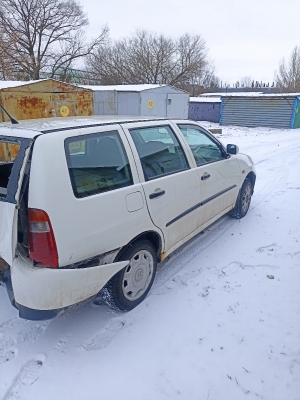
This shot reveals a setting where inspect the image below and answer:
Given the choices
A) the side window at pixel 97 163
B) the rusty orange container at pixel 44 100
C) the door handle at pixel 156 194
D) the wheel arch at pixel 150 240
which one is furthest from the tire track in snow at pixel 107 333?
the rusty orange container at pixel 44 100

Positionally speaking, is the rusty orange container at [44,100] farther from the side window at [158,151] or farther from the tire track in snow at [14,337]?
the tire track in snow at [14,337]

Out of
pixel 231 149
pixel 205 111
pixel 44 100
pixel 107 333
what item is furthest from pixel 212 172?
pixel 205 111

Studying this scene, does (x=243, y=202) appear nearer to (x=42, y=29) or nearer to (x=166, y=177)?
(x=166, y=177)

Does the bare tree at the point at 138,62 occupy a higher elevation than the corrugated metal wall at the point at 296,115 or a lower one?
higher

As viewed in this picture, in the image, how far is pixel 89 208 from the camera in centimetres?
213

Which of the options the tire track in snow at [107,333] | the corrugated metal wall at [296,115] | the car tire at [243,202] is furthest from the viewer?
the corrugated metal wall at [296,115]

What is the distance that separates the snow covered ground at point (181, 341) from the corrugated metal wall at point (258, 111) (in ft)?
57.9

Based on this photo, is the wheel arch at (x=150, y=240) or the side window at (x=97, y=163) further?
the wheel arch at (x=150, y=240)

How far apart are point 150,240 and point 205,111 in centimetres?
2237

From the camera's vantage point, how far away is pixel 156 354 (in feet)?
7.47

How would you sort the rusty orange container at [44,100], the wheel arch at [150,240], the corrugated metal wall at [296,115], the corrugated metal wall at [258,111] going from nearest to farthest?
the wheel arch at [150,240] < the rusty orange container at [44,100] < the corrugated metal wall at [296,115] < the corrugated metal wall at [258,111]

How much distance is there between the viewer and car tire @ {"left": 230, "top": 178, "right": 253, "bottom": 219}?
4555 mm

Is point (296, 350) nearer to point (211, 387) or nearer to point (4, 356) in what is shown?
point (211, 387)

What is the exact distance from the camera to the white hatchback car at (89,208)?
6.56 ft
